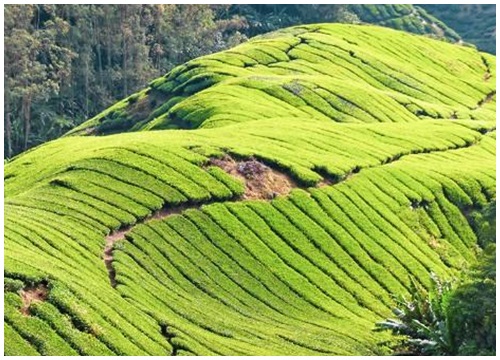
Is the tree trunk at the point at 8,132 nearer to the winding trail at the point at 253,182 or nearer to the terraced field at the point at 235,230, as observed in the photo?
the terraced field at the point at 235,230

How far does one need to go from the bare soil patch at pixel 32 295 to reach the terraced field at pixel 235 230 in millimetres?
74

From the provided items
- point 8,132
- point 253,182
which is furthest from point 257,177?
point 8,132

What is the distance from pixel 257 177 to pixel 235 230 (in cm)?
580

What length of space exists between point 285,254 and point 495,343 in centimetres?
1291

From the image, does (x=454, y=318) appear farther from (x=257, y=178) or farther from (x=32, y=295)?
(x=257, y=178)

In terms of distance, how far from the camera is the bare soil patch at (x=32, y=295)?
90.5ft

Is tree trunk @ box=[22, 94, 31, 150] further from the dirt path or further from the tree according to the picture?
the dirt path

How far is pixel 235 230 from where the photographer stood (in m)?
Result: 41.0

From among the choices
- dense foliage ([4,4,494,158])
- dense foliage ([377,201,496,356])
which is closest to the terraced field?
dense foliage ([377,201,496,356])

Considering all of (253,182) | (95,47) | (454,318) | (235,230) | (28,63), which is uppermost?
(454,318)

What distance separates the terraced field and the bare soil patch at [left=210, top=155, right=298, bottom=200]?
0.11 metres

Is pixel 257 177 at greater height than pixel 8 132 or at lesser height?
greater

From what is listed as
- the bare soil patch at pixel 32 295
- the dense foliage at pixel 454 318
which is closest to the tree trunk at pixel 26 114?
the dense foliage at pixel 454 318

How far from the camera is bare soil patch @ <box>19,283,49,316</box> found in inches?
1086
